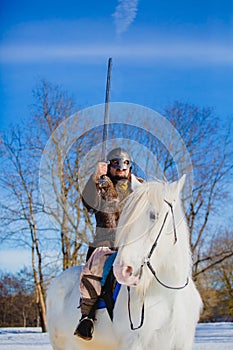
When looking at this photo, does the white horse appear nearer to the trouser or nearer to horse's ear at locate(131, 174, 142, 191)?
horse's ear at locate(131, 174, 142, 191)

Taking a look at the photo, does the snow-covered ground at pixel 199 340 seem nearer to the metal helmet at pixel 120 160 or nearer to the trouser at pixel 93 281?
the trouser at pixel 93 281

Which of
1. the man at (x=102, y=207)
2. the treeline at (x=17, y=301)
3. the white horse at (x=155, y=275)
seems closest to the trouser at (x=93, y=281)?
the man at (x=102, y=207)

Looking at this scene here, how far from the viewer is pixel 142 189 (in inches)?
140

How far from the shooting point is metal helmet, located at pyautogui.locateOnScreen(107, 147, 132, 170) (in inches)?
159

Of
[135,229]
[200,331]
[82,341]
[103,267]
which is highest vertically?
[135,229]

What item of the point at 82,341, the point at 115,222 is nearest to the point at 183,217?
the point at 115,222

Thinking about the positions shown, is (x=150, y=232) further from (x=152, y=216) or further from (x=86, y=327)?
(x=86, y=327)

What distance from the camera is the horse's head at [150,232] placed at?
3252 millimetres

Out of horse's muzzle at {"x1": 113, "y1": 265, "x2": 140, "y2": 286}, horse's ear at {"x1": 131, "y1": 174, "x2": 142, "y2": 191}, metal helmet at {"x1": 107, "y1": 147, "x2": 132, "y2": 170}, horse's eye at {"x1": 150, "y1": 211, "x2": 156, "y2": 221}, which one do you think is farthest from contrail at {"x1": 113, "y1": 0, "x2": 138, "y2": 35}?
horse's muzzle at {"x1": 113, "y1": 265, "x2": 140, "y2": 286}

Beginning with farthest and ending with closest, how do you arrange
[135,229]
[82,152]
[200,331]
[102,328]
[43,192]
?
1. [200,331]
2. [82,152]
3. [43,192]
4. [102,328]
5. [135,229]

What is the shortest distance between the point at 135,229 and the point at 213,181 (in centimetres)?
1167

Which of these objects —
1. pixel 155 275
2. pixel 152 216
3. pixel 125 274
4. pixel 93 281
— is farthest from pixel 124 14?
pixel 125 274

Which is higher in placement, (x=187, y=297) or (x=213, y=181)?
(x=213, y=181)

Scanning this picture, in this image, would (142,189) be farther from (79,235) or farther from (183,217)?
(79,235)
